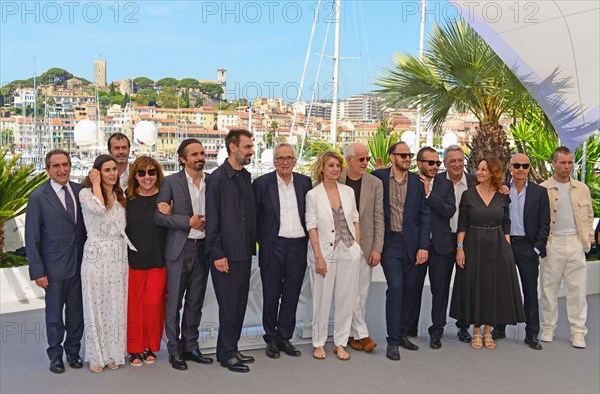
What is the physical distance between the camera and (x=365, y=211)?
4723 millimetres

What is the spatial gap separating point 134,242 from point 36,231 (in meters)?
0.63

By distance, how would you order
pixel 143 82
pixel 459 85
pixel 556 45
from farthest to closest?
pixel 143 82, pixel 459 85, pixel 556 45

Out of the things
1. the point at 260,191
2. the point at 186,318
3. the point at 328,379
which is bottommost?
the point at 328,379

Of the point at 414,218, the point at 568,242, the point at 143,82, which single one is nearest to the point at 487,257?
the point at 414,218

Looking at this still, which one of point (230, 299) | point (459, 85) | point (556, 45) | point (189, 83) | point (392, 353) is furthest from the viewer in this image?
point (189, 83)

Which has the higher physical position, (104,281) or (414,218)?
(414,218)

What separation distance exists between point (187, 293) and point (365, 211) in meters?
1.45

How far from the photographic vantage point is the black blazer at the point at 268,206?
454 centimetres

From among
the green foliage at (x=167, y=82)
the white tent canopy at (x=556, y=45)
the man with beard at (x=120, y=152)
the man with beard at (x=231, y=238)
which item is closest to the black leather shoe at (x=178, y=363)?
the man with beard at (x=231, y=238)

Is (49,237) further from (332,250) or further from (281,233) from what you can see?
(332,250)

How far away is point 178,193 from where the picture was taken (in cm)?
433

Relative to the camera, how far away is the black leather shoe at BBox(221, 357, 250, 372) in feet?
14.2

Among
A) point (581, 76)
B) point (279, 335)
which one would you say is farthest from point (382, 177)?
point (581, 76)

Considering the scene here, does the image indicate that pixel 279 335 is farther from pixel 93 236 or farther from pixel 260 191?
pixel 93 236
